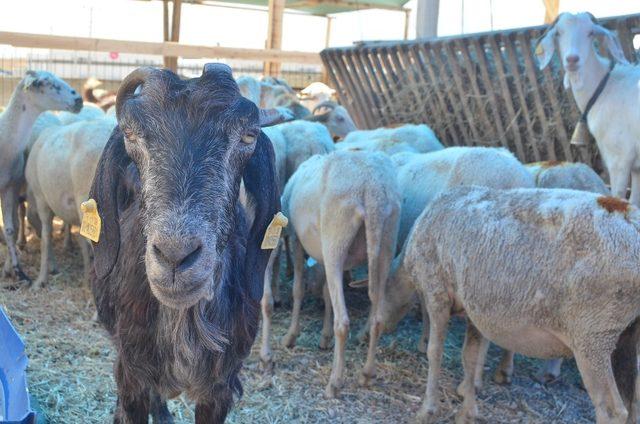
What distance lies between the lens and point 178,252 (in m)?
2.31

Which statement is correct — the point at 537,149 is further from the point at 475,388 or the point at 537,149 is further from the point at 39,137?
the point at 39,137

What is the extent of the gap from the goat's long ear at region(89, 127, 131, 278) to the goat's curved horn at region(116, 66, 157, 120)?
0.16m

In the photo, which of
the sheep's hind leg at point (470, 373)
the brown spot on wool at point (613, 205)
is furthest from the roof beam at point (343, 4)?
the brown spot on wool at point (613, 205)

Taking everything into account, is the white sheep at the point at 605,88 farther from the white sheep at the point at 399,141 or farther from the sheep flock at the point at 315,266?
the white sheep at the point at 399,141

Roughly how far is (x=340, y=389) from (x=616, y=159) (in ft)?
10.3

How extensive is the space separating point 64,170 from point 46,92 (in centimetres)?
129

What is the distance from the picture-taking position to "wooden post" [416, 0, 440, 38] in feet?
32.1

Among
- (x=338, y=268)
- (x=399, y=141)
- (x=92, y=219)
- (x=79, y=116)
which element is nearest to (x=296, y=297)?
(x=338, y=268)

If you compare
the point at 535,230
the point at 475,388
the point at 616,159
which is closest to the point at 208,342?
the point at 535,230

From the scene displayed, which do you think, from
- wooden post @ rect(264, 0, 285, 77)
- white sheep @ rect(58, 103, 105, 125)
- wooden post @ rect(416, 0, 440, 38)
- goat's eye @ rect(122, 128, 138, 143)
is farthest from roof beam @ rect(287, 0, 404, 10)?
goat's eye @ rect(122, 128, 138, 143)

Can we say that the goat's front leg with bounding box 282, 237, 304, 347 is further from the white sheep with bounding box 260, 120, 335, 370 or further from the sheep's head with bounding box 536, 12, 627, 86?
the sheep's head with bounding box 536, 12, 627, 86

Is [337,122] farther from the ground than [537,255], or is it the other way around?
[337,122]

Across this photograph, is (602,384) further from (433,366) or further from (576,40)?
(576,40)

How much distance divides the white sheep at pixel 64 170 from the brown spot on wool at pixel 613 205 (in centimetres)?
417
